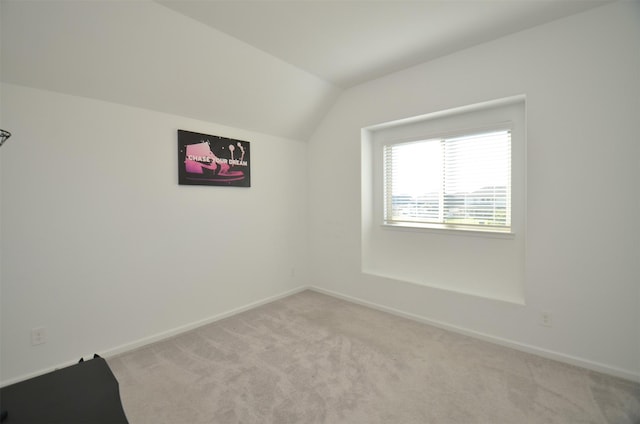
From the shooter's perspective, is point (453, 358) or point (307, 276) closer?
point (453, 358)

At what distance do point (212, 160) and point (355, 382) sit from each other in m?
2.64

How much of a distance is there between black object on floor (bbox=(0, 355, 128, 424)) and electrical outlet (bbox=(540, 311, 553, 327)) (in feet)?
9.77

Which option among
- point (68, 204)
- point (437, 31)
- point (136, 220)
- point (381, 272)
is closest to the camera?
point (68, 204)

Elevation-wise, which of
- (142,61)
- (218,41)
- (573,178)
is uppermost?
(218,41)

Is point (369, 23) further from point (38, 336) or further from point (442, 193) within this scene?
point (38, 336)

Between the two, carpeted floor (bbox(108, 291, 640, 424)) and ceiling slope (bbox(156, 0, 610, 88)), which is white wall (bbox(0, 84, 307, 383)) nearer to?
carpeted floor (bbox(108, 291, 640, 424))

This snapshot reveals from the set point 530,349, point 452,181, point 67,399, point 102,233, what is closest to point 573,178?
point 452,181

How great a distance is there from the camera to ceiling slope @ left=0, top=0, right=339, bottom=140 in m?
1.92

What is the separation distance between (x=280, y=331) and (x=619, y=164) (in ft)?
10.6

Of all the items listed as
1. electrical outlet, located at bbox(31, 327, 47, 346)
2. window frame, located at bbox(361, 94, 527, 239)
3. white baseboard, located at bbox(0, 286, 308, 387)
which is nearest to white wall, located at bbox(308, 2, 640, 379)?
window frame, located at bbox(361, 94, 527, 239)

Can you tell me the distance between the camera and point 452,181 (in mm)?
3205

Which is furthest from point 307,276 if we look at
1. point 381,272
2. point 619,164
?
point 619,164

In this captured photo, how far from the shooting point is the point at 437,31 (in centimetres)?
248

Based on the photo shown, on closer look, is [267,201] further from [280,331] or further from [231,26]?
[231,26]
